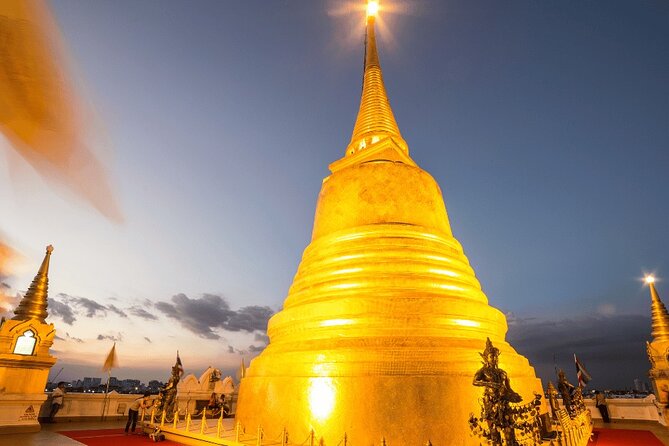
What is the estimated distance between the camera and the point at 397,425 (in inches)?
245

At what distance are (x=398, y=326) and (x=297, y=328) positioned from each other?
232cm

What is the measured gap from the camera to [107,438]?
914 cm

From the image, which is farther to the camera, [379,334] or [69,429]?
[69,429]

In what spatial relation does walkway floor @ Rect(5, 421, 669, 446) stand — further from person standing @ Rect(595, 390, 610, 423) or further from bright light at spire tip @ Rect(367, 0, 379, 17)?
bright light at spire tip @ Rect(367, 0, 379, 17)

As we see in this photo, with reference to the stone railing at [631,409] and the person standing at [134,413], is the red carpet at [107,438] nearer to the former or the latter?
the person standing at [134,413]

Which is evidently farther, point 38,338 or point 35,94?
point 38,338

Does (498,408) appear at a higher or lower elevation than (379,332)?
lower

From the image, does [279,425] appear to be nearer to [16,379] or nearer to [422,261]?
[422,261]

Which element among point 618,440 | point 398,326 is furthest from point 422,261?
point 618,440

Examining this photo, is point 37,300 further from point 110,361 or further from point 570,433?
Answer: point 570,433

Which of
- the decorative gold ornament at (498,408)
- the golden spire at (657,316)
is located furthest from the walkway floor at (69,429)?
the decorative gold ornament at (498,408)

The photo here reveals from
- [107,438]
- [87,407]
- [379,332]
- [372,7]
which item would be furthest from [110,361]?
[372,7]

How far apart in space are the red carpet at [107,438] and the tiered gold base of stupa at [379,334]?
2815 mm

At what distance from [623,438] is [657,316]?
8841mm
